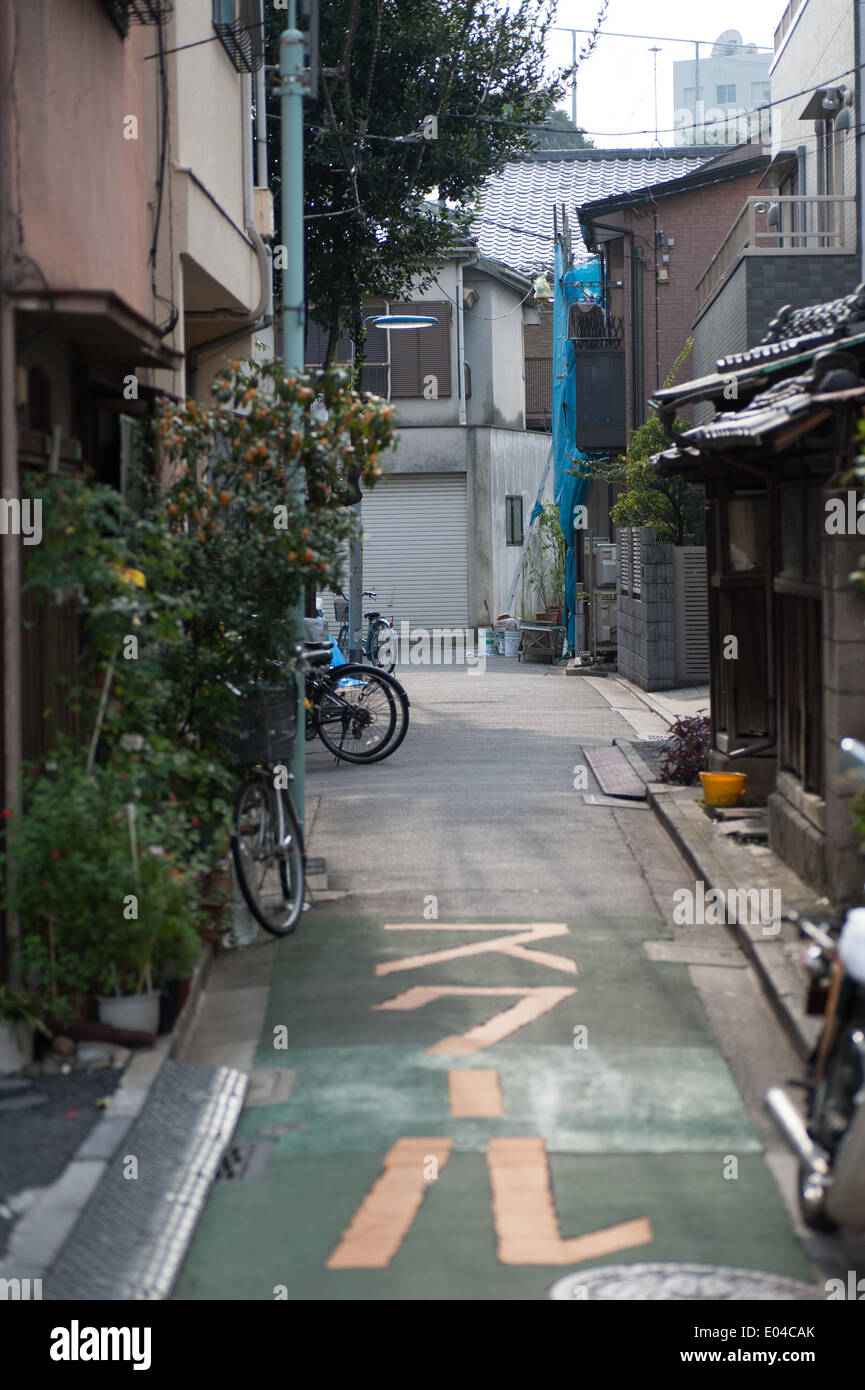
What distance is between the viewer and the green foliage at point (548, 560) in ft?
103

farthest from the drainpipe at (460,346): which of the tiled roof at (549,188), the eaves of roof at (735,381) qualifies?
the eaves of roof at (735,381)

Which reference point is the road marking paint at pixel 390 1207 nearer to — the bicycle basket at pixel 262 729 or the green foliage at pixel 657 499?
the bicycle basket at pixel 262 729

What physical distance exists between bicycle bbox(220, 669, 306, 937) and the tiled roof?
3474 centimetres

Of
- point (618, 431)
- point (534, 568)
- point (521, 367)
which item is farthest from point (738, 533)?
point (521, 367)

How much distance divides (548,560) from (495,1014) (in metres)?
24.7

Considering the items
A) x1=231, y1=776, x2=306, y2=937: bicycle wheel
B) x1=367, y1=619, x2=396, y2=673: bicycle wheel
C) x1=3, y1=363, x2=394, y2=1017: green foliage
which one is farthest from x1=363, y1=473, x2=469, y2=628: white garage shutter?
x1=231, y1=776, x2=306, y2=937: bicycle wheel

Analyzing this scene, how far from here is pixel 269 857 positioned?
8.98 meters

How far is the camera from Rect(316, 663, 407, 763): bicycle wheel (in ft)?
48.5

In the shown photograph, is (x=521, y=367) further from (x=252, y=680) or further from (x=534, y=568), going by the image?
(x=252, y=680)

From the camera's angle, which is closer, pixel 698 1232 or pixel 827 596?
pixel 698 1232

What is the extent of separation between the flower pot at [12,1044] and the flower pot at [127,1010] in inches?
15.3

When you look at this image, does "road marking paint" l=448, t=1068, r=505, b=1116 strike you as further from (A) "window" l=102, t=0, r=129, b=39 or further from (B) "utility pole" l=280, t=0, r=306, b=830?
(A) "window" l=102, t=0, r=129, b=39

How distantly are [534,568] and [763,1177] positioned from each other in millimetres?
26534

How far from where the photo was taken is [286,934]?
9.03 metres
